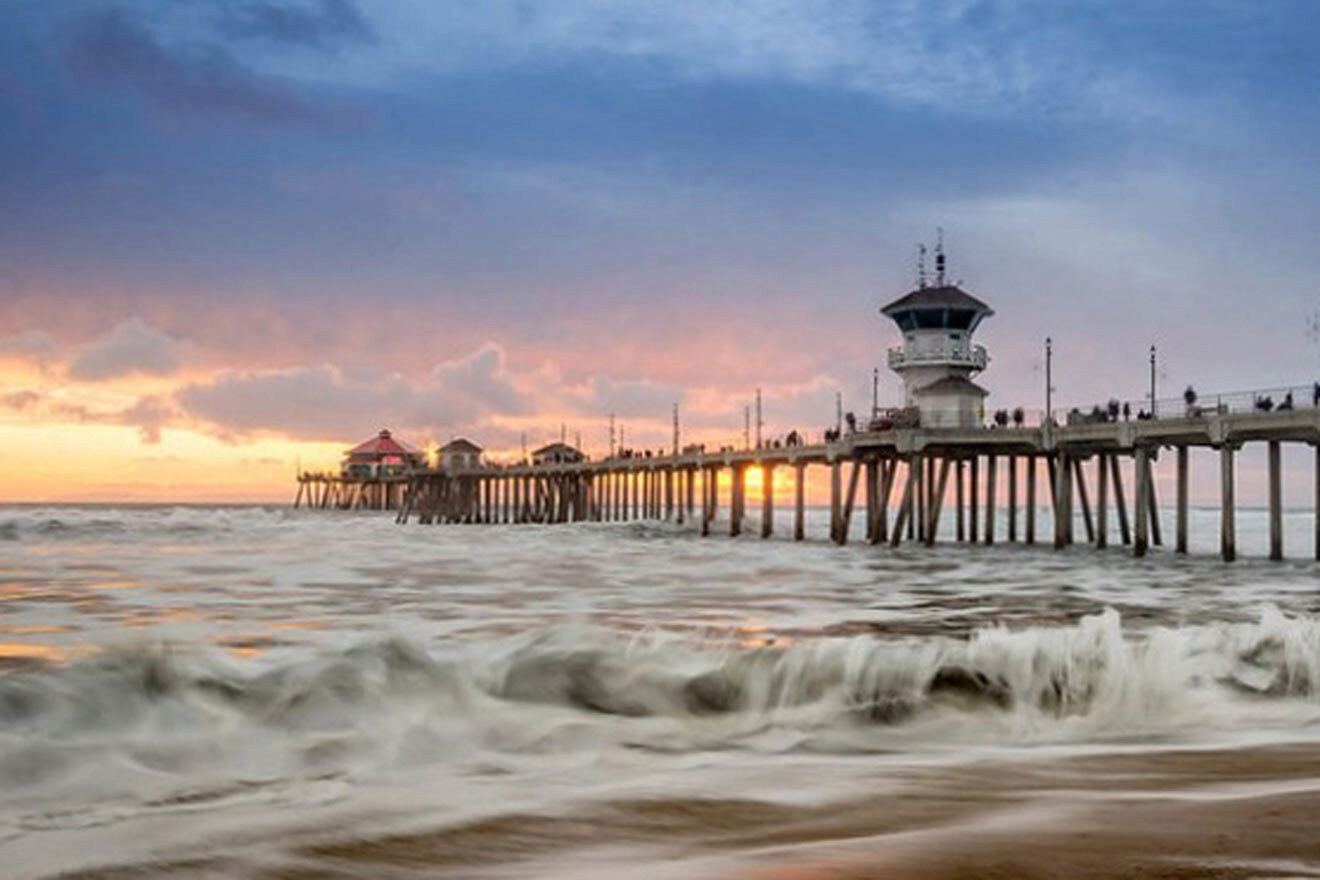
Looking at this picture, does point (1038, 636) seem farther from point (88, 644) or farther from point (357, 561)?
point (357, 561)

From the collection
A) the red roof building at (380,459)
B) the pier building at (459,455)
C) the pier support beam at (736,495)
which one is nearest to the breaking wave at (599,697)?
the pier support beam at (736,495)

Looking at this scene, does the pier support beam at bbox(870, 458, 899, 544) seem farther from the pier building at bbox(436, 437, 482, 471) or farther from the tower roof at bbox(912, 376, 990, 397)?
the pier building at bbox(436, 437, 482, 471)

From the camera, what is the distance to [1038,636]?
11.4 metres

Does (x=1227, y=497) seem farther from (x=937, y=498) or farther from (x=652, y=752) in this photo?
(x=652, y=752)

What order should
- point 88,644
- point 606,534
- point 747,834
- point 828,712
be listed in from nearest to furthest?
1. point 747,834
2. point 828,712
3. point 88,644
4. point 606,534

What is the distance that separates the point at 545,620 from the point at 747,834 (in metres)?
12.3

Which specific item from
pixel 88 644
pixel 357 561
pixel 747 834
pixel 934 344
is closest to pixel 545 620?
pixel 88 644

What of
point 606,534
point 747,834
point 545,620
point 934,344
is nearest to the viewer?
point 747,834

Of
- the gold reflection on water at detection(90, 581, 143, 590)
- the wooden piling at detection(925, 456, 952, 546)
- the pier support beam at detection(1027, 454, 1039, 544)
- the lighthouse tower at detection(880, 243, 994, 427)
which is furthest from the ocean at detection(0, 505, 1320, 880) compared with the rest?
the lighthouse tower at detection(880, 243, 994, 427)

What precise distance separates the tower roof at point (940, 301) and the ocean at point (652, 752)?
38057mm

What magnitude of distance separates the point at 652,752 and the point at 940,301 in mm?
48113

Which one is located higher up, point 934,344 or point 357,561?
point 934,344

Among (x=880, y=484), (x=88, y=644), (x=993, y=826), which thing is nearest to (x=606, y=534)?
(x=880, y=484)

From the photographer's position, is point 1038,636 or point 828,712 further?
point 1038,636
